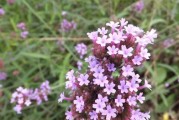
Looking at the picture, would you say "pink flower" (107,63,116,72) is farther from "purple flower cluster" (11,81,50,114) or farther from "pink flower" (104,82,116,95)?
"purple flower cluster" (11,81,50,114)

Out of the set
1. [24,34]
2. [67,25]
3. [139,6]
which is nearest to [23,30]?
[24,34]

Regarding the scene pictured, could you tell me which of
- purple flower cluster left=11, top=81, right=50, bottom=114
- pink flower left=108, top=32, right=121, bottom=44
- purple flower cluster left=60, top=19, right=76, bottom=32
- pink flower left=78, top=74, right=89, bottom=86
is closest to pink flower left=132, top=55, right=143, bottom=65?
pink flower left=108, top=32, right=121, bottom=44

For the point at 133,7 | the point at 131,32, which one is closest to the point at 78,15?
the point at 133,7

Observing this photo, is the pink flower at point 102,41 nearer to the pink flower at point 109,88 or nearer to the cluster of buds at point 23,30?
the pink flower at point 109,88

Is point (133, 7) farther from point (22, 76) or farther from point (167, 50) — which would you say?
point (22, 76)

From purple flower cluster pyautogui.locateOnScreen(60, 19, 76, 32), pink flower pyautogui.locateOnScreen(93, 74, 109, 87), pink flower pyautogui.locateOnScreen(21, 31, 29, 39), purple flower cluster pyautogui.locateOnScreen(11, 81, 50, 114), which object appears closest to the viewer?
pink flower pyautogui.locateOnScreen(93, 74, 109, 87)
